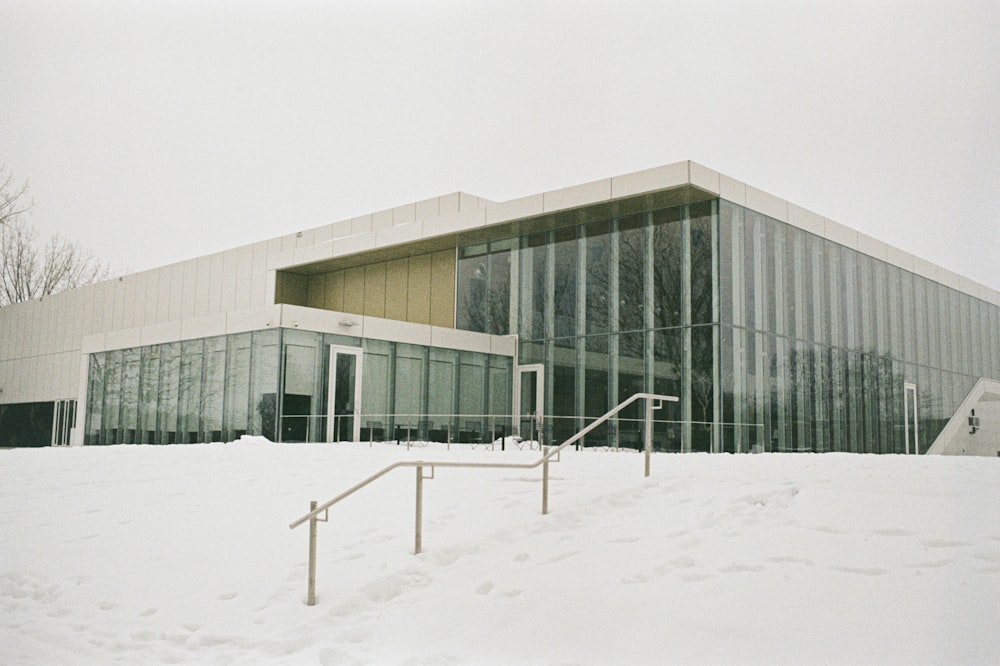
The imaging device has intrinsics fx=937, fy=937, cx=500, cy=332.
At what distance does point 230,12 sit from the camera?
7391 millimetres

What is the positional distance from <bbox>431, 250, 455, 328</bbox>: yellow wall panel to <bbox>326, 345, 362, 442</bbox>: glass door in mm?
3798

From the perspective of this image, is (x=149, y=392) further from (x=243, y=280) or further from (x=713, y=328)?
(x=713, y=328)

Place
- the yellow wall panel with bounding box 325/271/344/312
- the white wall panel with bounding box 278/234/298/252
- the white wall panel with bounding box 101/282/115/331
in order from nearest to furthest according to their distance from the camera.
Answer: the yellow wall panel with bounding box 325/271/344/312
the white wall panel with bounding box 278/234/298/252
the white wall panel with bounding box 101/282/115/331

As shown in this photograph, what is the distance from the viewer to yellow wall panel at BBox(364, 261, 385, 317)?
24250mm

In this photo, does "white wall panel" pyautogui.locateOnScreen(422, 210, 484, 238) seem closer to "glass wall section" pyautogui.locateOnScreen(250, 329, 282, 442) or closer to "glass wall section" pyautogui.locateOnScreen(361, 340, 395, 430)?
"glass wall section" pyautogui.locateOnScreen(361, 340, 395, 430)

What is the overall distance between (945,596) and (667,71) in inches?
204

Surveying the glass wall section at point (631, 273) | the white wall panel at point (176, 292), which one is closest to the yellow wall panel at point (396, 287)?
the glass wall section at point (631, 273)

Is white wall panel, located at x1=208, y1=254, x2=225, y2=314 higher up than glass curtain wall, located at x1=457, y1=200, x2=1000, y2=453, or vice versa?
white wall panel, located at x1=208, y1=254, x2=225, y2=314

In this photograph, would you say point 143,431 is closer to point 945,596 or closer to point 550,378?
point 550,378

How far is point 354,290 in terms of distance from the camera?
25141 mm

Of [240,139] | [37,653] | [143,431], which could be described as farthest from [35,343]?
[37,653]

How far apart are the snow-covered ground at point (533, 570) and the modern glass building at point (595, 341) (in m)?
6.97

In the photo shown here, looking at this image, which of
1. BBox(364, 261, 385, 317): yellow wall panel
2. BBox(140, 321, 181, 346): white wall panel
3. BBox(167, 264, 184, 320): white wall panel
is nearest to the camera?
BBox(140, 321, 181, 346): white wall panel

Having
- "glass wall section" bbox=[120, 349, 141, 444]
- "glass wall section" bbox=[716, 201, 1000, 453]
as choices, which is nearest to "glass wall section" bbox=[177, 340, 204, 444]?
"glass wall section" bbox=[120, 349, 141, 444]
